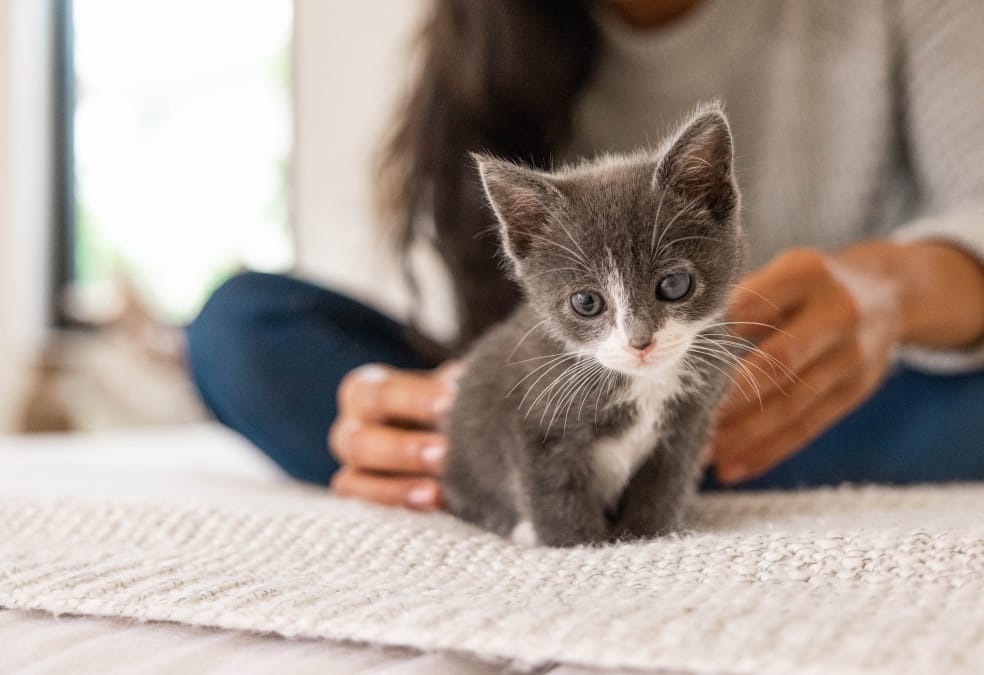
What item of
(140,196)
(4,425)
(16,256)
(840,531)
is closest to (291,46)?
(140,196)

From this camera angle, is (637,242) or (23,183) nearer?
(637,242)

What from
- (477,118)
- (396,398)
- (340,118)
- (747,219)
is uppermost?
(340,118)

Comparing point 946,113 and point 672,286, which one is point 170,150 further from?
point 672,286

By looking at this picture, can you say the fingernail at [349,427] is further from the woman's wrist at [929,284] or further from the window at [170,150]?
the window at [170,150]

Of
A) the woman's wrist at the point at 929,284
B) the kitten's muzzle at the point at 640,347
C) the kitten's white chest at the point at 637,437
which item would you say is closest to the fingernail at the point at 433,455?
the kitten's white chest at the point at 637,437

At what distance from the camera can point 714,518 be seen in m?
0.92

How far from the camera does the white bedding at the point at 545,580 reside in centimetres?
50

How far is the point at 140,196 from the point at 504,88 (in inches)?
99.8

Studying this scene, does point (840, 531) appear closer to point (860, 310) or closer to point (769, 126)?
point (860, 310)

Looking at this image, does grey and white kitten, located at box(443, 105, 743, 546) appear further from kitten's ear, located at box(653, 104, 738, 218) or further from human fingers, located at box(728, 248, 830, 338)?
human fingers, located at box(728, 248, 830, 338)

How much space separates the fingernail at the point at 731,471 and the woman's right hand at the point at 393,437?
0.36 m

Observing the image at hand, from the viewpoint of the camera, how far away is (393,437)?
110 cm

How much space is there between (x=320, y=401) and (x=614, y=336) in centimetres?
65

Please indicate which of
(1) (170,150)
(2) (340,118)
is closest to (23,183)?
(1) (170,150)
